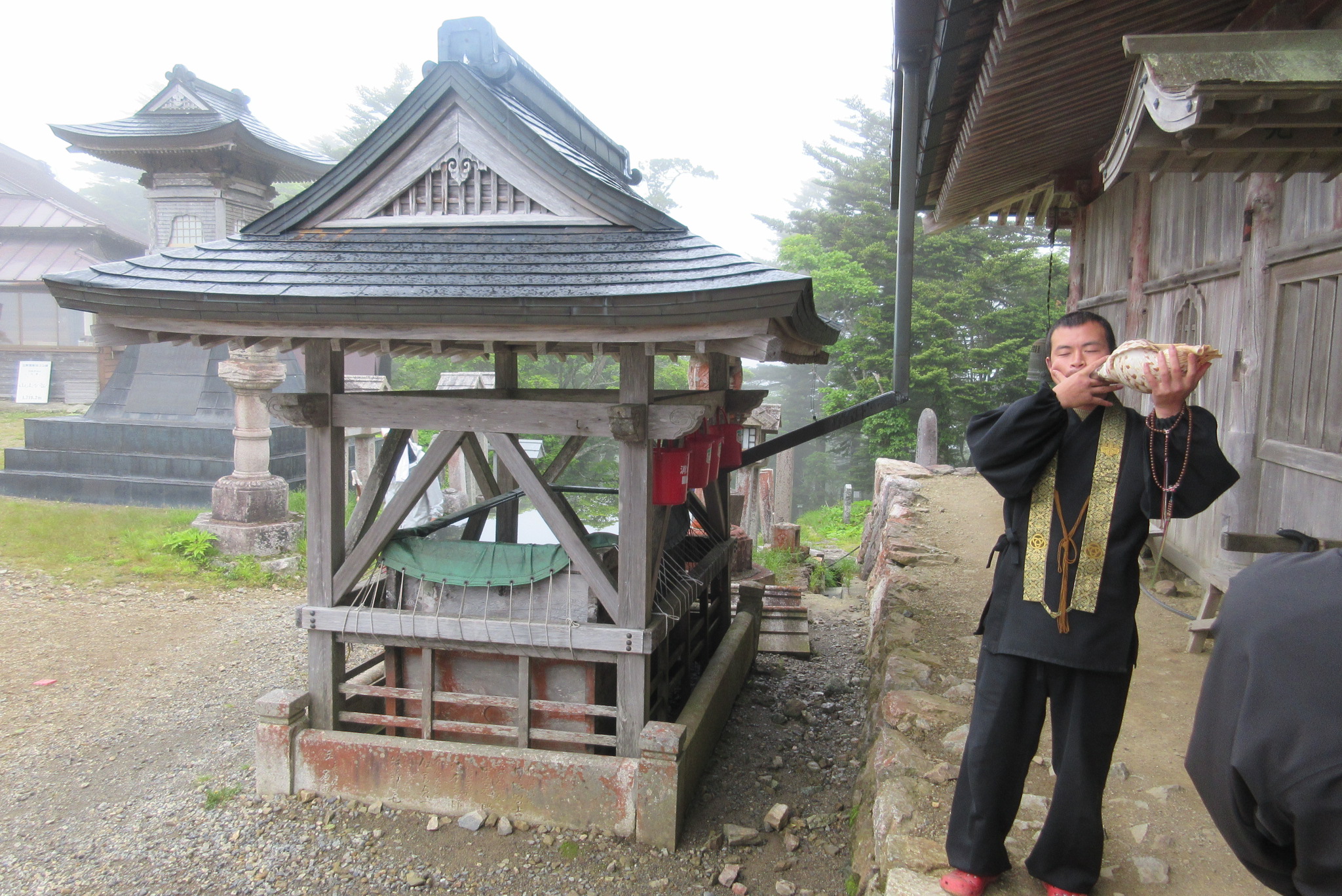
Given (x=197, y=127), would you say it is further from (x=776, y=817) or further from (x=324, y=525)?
(x=776, y=817)

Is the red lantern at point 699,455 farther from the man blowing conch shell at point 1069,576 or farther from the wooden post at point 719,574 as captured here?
the man blowing conch shell at point 1069,576

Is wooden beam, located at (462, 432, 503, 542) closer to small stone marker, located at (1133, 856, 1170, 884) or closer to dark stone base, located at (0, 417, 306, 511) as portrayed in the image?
small stone marker, located at (1133, 856, 1170, 884)

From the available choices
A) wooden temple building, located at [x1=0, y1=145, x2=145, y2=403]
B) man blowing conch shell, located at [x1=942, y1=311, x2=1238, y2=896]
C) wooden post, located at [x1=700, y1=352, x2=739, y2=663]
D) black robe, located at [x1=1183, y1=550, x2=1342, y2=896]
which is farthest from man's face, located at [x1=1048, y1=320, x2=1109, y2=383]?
wooden temple building, located at [x1=0, y1=145, x2=145, y2=403]

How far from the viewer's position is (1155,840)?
112 inches

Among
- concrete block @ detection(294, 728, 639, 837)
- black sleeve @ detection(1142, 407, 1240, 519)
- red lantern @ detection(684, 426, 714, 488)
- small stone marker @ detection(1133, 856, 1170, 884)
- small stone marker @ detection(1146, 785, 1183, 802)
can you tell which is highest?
black sleeve @ detection(1142, 407, 1240, 519)

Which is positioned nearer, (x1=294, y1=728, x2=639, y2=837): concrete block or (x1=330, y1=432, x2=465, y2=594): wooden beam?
(x1=294, y1=728, x2=639, y2=837): concrete block

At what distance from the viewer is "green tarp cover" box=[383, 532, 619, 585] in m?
4.57

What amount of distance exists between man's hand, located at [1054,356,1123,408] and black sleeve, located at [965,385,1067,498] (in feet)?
0.16

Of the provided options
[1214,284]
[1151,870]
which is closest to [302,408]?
[1151,870]

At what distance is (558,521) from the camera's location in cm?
441

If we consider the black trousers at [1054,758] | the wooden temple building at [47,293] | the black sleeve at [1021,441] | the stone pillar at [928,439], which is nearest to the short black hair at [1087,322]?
the black sleeve at [1021,441]

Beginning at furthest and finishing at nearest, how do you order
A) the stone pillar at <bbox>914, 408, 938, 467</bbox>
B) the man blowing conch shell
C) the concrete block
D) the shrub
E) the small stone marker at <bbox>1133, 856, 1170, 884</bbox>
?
the stone pillar at <bbox>914, 408, 938, 467</bbox> < the shrub < the concrete block < the small stone marker at <bbox>1133, 856, 1170, 884</bbox> < the man blowing conch shell

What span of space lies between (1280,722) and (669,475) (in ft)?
11.7

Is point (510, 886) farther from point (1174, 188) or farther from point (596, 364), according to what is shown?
point (596, 364)
